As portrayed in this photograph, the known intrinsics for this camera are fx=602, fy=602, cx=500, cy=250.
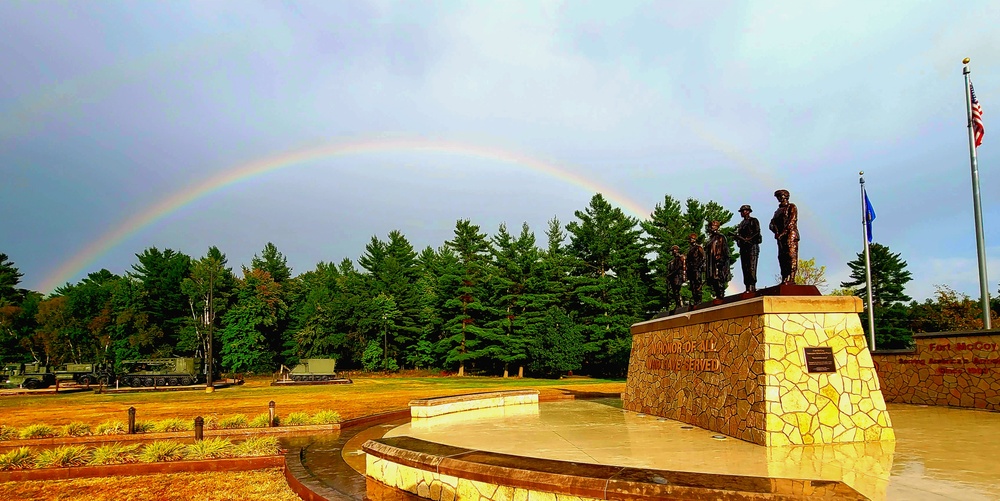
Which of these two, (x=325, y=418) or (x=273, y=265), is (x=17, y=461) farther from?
(x=273, y=265)

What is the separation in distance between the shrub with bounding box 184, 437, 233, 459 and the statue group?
9.48 m

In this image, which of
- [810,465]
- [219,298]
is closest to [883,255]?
[810,465]

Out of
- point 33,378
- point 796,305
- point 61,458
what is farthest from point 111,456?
point 33,378

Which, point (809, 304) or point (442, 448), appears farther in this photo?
point (809, 304)

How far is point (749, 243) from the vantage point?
10.3 metres

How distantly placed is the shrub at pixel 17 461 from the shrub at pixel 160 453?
1.68m

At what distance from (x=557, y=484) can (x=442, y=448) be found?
1966 mm

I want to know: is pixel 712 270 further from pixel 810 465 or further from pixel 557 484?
pixel 557 484

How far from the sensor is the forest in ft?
152

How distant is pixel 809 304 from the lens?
8562 millimetres

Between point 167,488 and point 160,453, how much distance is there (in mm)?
1827

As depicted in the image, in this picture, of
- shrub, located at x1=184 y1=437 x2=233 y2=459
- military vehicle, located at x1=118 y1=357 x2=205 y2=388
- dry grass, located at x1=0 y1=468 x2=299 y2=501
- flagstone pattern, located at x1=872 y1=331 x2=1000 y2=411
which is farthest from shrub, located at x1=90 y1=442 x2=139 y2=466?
military vehicle, located at x1=118 y1=357 x2=205 y2=388

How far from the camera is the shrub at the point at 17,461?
975 cm

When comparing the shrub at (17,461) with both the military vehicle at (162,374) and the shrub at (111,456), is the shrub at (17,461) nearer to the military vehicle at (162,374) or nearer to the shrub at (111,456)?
the shrub at (111,456)
